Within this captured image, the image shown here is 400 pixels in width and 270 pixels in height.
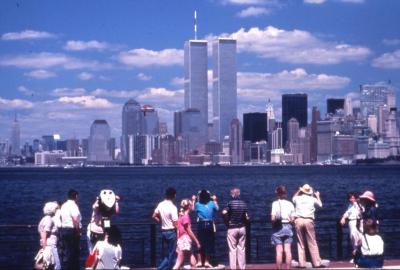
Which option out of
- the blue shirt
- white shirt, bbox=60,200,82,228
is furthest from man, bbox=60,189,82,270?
the blue shirt

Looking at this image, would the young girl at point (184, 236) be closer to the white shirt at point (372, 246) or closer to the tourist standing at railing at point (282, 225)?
the tourist standing at railing at point (282, 225)

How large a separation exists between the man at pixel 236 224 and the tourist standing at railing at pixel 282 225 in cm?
64

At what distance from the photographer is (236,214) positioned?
16.0m

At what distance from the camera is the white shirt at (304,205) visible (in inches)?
643

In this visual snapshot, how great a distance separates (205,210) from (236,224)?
87 cm

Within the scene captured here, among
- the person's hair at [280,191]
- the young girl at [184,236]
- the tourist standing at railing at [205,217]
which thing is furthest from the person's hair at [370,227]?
the tourist standing at railing at [205,217]

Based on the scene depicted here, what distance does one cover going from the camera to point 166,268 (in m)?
15.7

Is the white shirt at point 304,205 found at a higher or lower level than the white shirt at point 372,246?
higher

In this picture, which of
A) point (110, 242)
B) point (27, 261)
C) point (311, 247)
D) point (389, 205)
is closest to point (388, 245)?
point (27, 261)

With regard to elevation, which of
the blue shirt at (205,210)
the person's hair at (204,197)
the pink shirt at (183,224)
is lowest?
the pink shirt at (183,224)

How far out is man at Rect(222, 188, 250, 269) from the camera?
16.0 m

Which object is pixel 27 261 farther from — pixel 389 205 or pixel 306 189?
pixel 389 205

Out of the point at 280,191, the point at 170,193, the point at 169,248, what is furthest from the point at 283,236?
the point at 170,193

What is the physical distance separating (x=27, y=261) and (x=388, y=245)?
15.5 m
